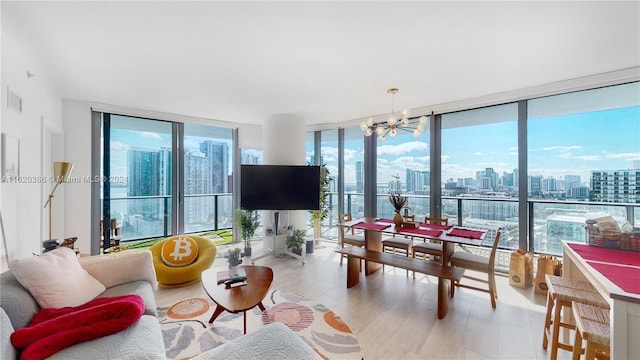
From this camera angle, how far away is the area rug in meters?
1.99

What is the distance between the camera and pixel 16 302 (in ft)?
4.69

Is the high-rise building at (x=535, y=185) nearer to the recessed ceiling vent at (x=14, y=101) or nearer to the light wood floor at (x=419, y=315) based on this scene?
the light wood floor at (x=419, y=315)

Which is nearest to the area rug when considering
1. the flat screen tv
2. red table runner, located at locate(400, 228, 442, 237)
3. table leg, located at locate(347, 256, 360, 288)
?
table leg, located at locate(347, 256, 360, 288)

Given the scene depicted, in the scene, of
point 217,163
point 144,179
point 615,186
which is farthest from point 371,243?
point 144,179

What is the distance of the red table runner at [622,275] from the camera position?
1233mm

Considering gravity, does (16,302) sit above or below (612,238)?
below

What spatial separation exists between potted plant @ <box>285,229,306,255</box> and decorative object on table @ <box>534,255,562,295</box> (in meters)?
3.27

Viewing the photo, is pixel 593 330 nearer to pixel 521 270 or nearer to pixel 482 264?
pixel 482 264

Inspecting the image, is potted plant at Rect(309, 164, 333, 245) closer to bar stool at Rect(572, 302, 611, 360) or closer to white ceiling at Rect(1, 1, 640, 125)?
white ceiling at Rect(1, 1, 640, 125)

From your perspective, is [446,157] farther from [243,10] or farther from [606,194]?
[243,10]

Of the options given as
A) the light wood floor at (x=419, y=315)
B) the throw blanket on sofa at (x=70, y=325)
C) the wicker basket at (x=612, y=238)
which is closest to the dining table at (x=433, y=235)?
the light wood floor at (x=419, y=315)

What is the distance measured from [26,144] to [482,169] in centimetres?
558

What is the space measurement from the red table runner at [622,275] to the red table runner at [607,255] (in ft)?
0.42

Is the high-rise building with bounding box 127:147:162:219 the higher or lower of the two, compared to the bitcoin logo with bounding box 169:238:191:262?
higher
